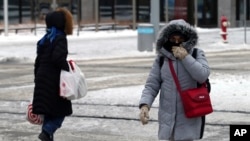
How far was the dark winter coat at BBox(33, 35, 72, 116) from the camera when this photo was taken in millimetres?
7664

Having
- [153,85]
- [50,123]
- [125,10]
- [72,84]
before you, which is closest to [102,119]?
[50,123]

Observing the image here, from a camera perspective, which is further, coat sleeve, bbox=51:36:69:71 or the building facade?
the building facade

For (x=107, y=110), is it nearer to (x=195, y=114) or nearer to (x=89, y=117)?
(x=89, y=117)

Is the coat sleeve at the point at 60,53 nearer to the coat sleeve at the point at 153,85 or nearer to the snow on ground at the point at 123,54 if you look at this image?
the coat sleeve at the point at 153,85

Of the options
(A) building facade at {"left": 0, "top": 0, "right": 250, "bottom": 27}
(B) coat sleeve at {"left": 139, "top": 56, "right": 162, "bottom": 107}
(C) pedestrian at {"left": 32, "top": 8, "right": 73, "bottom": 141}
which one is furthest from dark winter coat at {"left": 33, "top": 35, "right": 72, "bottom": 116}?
(A) building facade at {"left": 0, "top": 0, "right": 250, "bottom": 27}

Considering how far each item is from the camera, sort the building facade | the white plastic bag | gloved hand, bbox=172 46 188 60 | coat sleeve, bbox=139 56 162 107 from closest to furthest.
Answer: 1. gloved hand, bbox=172 46 188 60
2. coat sleeve, bbox=139 56 162 107
3. the white plastic bag
4. the building facade

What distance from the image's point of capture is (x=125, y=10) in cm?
4769

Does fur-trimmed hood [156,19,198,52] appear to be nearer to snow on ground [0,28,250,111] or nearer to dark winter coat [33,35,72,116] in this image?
dark winter coat [33,35,72,116]

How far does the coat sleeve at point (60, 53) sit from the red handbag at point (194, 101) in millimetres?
2227

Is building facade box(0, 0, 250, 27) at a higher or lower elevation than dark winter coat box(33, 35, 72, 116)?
higher

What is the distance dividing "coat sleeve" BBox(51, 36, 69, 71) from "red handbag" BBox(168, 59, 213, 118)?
2227 millimetres

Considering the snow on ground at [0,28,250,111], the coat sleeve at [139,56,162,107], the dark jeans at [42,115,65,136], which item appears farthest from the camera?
the snow on ground at [0,28,250,111]

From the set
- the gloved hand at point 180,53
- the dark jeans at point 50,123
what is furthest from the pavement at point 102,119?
the gloved hand at point 180,53

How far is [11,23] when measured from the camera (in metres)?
44.7
